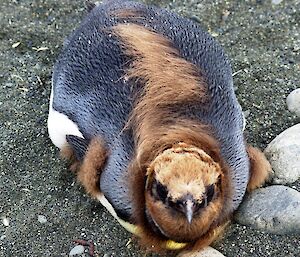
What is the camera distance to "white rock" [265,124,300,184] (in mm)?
2594

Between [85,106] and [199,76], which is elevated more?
[199,76]

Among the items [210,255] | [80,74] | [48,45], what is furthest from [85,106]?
[48,45]

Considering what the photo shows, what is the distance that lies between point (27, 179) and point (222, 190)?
0.92 m

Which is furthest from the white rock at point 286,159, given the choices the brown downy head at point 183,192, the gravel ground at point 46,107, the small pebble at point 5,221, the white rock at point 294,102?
the small pebble at point 5,221

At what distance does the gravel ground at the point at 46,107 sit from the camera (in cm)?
259

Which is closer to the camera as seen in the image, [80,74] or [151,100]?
[151,100]

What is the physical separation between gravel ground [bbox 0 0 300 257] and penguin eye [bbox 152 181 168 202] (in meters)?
0.47

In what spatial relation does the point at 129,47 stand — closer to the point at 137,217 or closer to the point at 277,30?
the point at 137,217

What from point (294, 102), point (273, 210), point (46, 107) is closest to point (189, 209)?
point (273, 210)

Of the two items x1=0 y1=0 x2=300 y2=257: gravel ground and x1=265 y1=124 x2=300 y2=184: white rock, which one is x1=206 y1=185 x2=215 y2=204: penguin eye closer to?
x1=0 y1=0 x2=300 y2=257: gravel ground

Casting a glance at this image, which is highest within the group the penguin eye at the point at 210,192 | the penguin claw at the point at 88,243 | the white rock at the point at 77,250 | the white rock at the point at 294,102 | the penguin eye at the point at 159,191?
the penguin eye at the point at 210,192

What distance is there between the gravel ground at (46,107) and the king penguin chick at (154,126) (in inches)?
5.5

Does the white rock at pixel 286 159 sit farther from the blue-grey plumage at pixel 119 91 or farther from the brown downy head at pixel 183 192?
the brown downy head at pixel 183 192

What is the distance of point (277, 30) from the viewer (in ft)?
11.2
